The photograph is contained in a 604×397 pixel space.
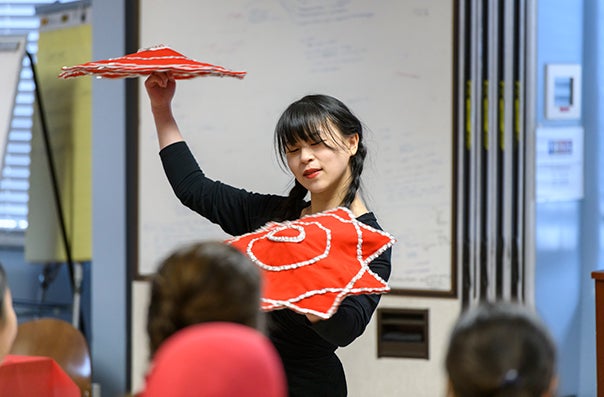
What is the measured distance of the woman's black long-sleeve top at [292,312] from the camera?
204 centimetres

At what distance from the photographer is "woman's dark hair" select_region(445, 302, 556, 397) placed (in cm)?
120

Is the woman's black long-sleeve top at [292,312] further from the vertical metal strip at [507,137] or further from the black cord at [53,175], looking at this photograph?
the black cord at [53,175]

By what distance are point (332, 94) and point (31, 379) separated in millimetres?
1661

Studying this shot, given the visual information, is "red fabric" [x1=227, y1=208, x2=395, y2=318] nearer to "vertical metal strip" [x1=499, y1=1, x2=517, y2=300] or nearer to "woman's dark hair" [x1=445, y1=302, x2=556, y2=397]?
"woman's dark hair" [x1=445, y1=302, x2=556, y2=397]

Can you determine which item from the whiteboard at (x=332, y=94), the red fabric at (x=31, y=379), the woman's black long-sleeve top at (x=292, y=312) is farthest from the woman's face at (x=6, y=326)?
the whiteboard at (x=332, y=94)

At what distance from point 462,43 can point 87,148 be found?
1.85 meters

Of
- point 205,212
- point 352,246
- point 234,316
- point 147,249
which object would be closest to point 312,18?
point 147,249

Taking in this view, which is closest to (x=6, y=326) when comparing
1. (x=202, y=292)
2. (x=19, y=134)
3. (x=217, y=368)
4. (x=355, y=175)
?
(x=202, y=292)

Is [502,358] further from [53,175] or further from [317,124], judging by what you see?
[53,175]

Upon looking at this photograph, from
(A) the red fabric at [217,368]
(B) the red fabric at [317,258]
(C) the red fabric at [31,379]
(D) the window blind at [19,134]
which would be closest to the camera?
(A) the red fabric at [217,368]

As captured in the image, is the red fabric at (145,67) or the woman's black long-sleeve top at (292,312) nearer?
the woman's black long-sleeve top at (292,312)

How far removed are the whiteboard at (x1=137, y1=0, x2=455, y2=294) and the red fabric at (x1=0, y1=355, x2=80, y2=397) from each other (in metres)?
0.81

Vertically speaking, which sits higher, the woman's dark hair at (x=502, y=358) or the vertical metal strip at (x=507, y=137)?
the vertical metal strip at (x=507, y=137)

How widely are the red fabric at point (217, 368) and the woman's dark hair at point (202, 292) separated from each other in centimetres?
15
